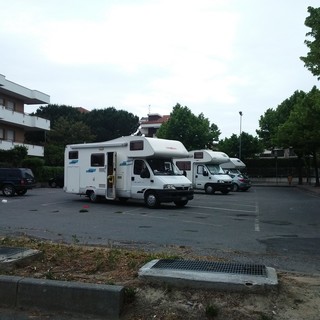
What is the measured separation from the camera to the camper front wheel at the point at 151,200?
1850 cm

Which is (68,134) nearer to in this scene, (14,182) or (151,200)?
(14,182)

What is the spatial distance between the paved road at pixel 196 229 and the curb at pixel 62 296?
11.5 ft

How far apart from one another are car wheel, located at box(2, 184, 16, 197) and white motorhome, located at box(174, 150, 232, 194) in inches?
443

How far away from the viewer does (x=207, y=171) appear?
2991cm

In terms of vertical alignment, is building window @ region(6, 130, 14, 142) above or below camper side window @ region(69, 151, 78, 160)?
above

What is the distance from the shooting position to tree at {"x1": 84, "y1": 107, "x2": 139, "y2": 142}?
235 ft

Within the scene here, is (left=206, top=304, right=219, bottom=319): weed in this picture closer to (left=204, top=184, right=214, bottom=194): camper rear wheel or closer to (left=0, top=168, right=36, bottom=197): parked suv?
(left=0, top=168, right=36, bottom=197): parked suv

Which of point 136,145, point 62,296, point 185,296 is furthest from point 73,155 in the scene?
point 185,296

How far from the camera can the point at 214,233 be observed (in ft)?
38.1

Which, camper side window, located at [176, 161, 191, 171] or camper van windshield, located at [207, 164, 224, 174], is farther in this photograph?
camper side window, located at [176, 161, 191, 171]

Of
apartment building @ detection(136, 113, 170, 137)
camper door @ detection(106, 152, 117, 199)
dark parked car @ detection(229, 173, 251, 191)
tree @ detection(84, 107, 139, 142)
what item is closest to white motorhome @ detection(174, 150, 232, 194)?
dark parked car @ detection(229, 173, 251, 191)

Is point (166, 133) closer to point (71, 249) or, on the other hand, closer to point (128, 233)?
point (128, 233)

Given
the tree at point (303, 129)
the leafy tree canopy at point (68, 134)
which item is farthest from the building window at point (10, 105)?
the tree at point (303, 129)

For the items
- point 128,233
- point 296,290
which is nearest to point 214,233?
point 128,233
